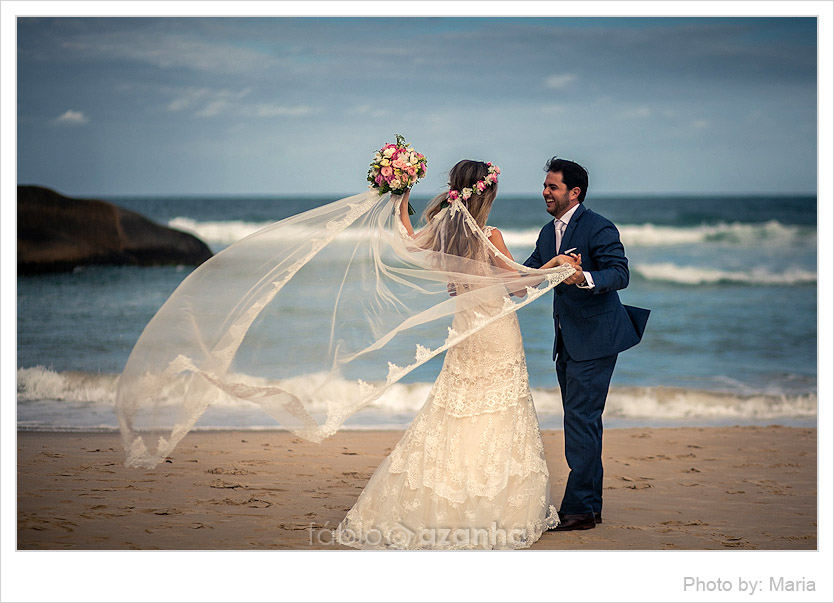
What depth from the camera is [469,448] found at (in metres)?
3.67

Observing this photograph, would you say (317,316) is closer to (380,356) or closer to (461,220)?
(380,356)

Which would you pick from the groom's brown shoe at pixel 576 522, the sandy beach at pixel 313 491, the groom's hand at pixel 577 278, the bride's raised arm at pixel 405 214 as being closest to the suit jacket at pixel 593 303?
the groom's hand at pixel 577 278

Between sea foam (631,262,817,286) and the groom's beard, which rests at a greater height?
sea foam (631,262,817,286)

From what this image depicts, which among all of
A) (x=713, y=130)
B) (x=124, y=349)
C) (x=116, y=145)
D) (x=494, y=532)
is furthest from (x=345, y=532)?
(x=713, y=130)

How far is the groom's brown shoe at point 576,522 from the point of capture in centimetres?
388

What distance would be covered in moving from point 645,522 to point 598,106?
32.1ft

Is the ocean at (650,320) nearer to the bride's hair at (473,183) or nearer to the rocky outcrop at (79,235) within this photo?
the rocky outcrop at (79,235)

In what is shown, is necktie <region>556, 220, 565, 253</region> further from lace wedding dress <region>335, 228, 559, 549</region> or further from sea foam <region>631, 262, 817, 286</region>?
sea foam <region>631, 262, 817, 286</region>

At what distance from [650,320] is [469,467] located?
8.71 metres

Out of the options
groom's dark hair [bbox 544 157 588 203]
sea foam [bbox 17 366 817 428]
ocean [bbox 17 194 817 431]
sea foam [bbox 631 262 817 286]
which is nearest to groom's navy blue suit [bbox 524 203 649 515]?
groom's dark hair [bbox 544 157 588 203]

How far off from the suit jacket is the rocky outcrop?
7652 mm

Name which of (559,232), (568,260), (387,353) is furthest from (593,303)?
(387,353)

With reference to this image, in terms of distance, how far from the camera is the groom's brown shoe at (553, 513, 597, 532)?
3.88 meters

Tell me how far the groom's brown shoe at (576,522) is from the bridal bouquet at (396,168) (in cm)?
176
